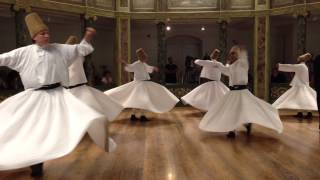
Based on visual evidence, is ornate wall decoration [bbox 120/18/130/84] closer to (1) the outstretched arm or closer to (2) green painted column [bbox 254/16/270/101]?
(2) green painted column [bbox 254/16/270/101]

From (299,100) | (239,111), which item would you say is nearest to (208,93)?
(299,100)

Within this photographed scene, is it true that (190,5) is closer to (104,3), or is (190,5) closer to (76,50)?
(104,3)

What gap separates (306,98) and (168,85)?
4722 mm

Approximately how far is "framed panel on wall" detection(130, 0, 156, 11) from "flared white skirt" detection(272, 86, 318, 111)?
5348 mm

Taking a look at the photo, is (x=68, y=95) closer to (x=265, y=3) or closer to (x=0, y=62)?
(x=0, y=62)

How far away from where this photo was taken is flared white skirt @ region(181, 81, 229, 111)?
944 centimetres

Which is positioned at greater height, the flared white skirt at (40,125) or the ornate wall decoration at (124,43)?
the ornate wall decoration at (124,43)

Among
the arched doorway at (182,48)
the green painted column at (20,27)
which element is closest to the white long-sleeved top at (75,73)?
the green painted column at (20,27)

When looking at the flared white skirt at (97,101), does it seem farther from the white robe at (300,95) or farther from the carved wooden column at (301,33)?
the carved wooden column at (301,33)

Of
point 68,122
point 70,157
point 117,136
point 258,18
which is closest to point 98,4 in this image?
point 258,18

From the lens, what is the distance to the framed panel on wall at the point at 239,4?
12266 millimetres

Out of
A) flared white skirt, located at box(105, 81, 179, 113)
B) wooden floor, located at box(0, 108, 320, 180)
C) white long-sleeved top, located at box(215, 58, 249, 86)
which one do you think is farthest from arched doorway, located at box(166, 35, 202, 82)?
white long-sleeved top, located at box(215, 58, 249, 86)

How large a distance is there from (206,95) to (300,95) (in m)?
2.21

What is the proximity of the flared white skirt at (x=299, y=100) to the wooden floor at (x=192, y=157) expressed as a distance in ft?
4.49
